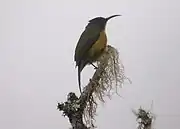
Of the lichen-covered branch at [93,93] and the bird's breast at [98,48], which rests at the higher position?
the bird's breast at [98,48]

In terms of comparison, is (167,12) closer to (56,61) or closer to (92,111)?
(56,61)

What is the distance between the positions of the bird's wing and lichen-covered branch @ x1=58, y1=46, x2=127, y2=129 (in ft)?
0.15

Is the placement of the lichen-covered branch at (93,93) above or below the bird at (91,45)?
below

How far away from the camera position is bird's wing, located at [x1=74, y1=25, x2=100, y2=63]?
2.44 ft

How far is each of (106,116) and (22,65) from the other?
40cm

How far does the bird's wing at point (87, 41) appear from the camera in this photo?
745 millimetres

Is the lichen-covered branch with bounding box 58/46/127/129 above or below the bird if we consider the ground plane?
below

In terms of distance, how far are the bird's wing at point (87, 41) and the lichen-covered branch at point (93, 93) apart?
0.15 ft

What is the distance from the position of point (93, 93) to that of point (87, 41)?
124 mm

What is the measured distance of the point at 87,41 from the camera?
2.46 feet

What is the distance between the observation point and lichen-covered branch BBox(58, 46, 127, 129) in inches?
27.4

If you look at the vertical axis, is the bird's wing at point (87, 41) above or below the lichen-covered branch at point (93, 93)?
above

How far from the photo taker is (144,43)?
1264 mm

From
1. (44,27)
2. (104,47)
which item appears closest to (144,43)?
(44,27)
